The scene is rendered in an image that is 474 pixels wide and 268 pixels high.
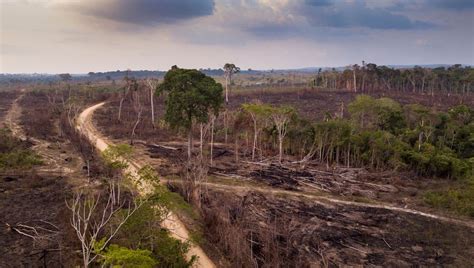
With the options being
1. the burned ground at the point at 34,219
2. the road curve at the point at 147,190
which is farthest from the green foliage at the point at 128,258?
the burned ground at the point at 34,219

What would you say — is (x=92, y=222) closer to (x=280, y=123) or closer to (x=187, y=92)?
(x=187, y=92)

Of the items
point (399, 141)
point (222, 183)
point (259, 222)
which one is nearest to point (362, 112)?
point (399, 141)

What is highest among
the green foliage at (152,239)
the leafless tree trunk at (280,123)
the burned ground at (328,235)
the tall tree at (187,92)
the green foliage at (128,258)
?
the tall tree at (187,92)

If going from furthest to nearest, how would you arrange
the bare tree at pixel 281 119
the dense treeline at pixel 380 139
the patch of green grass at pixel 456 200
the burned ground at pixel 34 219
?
1. the bare tree at pixel 281 119
2. the dense treeline at pixel 380 139
3. the patch of green grass at pixel 456 200
4. the burned ground at pixel 34 219

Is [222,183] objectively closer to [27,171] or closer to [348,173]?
[348,173]

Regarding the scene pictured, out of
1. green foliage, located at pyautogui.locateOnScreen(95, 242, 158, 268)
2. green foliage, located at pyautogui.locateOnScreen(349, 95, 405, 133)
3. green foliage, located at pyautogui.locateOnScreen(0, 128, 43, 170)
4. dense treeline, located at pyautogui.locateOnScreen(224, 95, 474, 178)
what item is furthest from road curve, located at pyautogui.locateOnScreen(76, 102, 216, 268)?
green foliage, located at pyautogui.locateOnScreen(349, 95, 405, 133)

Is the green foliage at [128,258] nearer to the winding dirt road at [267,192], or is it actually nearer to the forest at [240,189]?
the forest at [240,189]

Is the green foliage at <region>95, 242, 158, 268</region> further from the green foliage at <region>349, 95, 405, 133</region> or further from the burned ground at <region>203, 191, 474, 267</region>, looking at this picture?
the green foliage at <region>349, 95, 405, 133</region>
